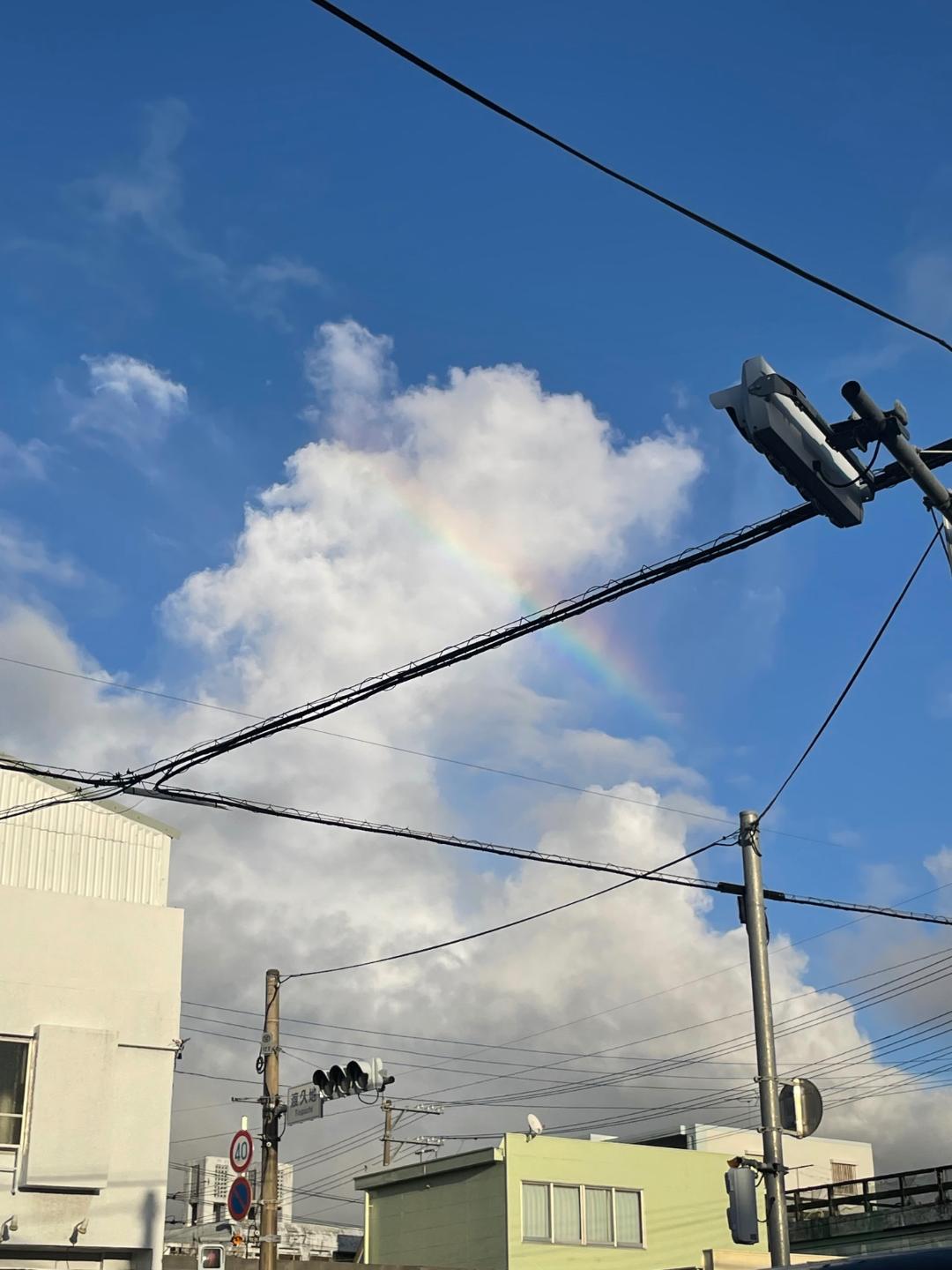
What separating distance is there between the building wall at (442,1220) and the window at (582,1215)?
2.72 ft

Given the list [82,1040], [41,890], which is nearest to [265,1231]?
[82,1040]

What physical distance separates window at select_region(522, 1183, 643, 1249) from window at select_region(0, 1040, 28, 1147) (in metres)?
16.2

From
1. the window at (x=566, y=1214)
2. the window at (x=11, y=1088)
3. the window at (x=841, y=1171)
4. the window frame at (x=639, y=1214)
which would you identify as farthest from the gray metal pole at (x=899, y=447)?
the window at (x=841, y=1171)

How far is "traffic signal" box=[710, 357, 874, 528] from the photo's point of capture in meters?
8.07

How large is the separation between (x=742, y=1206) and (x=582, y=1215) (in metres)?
21.2

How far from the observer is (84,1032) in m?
22.1

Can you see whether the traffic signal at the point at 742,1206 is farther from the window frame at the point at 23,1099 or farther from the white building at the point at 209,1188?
the white building at the point at 209,1188

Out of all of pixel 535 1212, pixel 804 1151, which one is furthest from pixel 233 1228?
pixel 804 1151

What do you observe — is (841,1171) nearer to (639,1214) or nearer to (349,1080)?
(639,1214)

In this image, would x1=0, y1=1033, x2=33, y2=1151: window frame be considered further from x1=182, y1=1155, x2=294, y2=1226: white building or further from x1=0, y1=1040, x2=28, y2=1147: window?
x1=182, y1=1155, x2=294, y2=1226: white building

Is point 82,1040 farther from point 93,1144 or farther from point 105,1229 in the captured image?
point 105,1229

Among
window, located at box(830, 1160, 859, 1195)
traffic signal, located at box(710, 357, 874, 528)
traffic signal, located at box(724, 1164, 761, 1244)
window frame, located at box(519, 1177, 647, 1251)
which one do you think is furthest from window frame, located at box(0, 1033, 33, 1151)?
window, located at box(830, 1160, 859, 1195)

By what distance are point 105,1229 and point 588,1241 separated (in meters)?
16.6

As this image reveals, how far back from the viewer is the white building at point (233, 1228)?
949 inches
